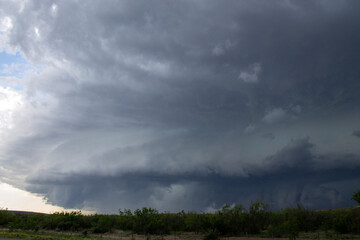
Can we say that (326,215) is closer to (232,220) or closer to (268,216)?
(268,216)

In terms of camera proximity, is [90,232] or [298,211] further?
[90,232]

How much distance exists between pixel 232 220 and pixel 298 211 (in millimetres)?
17481

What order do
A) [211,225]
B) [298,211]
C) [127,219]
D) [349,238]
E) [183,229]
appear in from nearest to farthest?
[349,238], [211,225], [298,211], [183,229], [127,219]

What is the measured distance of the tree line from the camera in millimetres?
66938

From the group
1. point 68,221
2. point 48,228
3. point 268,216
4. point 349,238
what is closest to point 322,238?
point 349,238

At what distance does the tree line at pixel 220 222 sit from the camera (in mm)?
66938

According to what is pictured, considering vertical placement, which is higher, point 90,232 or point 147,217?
point 147,217

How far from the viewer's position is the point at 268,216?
271 ft

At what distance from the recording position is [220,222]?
73625mm

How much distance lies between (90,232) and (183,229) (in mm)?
28079

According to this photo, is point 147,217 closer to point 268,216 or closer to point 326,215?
point 268,216

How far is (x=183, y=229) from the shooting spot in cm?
8831

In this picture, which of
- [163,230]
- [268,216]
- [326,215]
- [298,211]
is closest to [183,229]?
[163,230]

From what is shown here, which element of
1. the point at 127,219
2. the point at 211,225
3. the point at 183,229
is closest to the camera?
the point at 211,225
